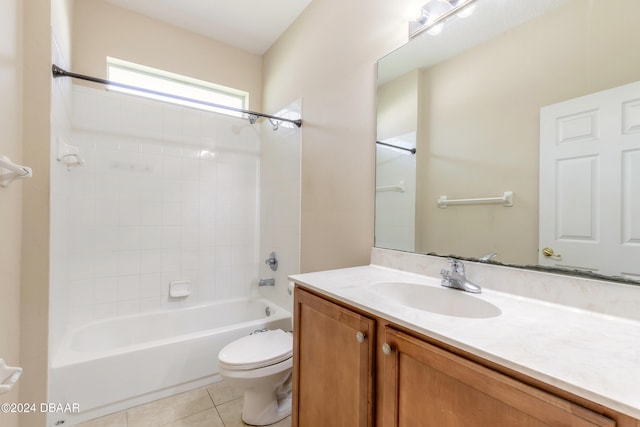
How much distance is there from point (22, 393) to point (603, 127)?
2.44 meters

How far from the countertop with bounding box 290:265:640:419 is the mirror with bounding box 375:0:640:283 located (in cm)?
17

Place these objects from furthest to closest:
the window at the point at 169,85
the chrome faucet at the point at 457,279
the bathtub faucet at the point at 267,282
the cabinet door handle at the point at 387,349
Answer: the bathtub faucet at the point at 267,282, the window at the point at 169,85, the chrome faucet at the point at 457,279, the cabinet door handle at the point at 387,349

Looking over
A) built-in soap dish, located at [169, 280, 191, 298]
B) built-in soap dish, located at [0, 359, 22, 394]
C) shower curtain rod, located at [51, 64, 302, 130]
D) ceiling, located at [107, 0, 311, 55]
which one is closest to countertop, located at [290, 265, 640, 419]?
built-in soap dish, located at [0, 359, 22, 394]

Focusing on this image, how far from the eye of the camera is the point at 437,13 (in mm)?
1259

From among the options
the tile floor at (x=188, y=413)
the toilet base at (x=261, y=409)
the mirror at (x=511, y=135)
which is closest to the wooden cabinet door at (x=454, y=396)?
the mirror at (x=511, y=135)

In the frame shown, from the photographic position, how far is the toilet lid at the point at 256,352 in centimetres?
148

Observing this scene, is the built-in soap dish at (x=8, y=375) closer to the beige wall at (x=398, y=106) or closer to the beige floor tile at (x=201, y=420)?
the beige floor tile at (x=201, y=420)

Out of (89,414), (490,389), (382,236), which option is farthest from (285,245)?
(490,389)

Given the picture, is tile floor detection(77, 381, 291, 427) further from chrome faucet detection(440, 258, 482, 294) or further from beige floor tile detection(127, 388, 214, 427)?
chrome faucet detection(440, 258, 482, 294)

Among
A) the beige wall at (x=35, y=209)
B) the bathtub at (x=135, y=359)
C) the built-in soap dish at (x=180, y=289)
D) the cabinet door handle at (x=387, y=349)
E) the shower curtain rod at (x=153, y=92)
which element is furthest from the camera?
the built-in soap dish at (x=180, y=289)

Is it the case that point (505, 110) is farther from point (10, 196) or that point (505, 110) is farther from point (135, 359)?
point (135, 359)

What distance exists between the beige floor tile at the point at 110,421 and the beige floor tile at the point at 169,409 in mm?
28

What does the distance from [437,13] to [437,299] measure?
128 cm

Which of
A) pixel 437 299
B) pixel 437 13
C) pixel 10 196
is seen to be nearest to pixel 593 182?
pixel 437 299
